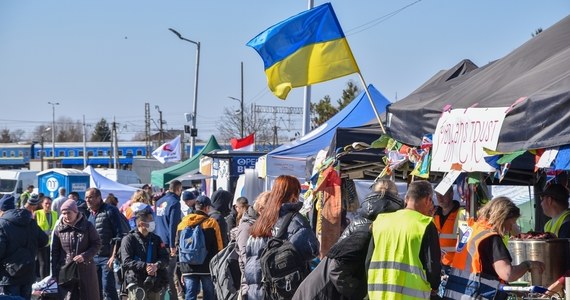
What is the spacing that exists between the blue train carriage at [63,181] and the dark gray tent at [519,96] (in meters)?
27.1

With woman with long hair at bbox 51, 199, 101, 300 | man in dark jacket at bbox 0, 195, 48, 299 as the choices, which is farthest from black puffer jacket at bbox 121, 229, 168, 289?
man in dark jacket at bbox 0, 195, 48, 299

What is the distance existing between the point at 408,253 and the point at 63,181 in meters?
31.6

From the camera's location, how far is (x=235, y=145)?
94.0ft

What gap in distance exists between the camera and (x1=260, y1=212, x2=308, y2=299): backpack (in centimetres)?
750

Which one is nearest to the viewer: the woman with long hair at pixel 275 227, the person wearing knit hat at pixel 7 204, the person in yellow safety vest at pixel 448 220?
the woman with long hair at pixel 275 227

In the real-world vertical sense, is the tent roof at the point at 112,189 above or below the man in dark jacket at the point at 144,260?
below

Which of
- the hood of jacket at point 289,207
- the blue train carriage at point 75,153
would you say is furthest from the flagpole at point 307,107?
the blue train carriage at point 75,153

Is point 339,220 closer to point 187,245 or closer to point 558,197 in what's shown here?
point 187,245

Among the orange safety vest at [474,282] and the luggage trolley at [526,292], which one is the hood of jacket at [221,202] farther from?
the luggage trolley at [526,292]

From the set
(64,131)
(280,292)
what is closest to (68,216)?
(280,292)

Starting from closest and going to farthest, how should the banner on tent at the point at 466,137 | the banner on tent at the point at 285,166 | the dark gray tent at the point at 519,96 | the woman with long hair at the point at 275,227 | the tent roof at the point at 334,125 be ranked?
the dark gray tent at the point at 519,96, the banner on tent at the point at 466,137, the woman with long hair at the point at 275,227, the tent roof at the point at 334,125, the banner on tent at the point at 285,166

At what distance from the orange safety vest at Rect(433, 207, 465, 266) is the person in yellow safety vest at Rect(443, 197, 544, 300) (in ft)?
7.11

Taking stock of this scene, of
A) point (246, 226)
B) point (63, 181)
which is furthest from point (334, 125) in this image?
point (63, 181)

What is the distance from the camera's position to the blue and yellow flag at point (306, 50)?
35.7 ft
